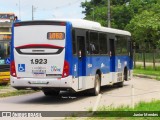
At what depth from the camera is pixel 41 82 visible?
19031mm

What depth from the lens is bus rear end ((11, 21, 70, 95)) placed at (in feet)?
62.0

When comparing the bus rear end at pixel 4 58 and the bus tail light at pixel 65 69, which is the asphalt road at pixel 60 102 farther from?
the bus rear end at pixel 4 58

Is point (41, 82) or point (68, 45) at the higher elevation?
point (68, 45)

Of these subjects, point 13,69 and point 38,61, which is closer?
point 38,61

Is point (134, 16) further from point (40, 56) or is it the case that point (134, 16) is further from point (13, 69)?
point (40, 56)

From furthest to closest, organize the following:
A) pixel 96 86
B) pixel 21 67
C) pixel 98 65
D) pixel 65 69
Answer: pixel 98 65, pixel 96 86, pixel 21 67, pixel 65 69

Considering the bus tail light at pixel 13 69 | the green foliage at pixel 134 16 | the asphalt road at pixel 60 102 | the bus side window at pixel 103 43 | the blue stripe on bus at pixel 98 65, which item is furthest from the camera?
the green foliage at pixel 134 16

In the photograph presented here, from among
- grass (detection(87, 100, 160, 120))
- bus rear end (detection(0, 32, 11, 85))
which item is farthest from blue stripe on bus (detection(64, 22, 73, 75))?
bus rear end (detection(0, 32, 11, 85))

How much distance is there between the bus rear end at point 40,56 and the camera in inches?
744

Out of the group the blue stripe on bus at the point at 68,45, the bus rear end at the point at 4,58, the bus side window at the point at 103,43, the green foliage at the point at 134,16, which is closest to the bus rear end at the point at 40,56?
the blue stripe on bus at the point at 68,45

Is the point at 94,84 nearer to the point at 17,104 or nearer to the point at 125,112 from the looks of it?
the point at 17,104

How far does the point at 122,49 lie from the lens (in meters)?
27.6

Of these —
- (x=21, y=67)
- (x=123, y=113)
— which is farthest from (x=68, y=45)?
(x=123, y=113)

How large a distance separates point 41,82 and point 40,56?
95cm
